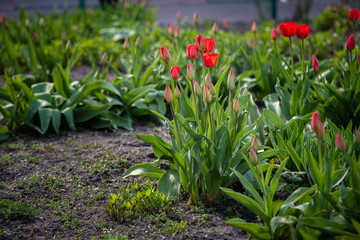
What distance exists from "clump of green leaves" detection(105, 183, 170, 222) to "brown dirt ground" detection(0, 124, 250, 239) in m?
0.04

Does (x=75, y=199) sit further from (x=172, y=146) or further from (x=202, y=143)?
(x=202, y=143)

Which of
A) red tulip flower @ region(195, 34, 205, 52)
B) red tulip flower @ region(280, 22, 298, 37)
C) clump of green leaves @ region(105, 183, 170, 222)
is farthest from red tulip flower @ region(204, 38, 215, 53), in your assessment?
clump of green leaves @ region(105, 183, 170, 222)

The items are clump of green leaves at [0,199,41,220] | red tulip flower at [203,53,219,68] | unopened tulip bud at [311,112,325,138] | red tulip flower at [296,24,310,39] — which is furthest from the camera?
red tulip flower at [296,24,310,39]

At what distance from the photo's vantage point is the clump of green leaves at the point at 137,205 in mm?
2418

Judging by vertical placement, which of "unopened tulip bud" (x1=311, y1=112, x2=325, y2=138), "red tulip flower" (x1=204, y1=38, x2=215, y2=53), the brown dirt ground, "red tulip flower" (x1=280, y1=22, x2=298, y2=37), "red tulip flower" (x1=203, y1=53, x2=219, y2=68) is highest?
"red tulip flower" (x1=280, y1=22, x2=298, y2=37)

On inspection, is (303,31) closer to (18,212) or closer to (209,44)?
(209,44)

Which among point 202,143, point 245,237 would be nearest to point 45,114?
point 202,143

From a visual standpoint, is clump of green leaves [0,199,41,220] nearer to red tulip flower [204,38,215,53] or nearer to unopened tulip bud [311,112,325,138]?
red tulip flower [204,38,215,53]

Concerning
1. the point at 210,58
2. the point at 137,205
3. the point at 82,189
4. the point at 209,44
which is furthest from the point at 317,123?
→ the point at 82,189

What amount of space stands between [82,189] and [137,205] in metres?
0.54

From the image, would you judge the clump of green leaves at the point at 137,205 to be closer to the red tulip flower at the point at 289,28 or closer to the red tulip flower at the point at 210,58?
the red tulip flower at the point at 210,58

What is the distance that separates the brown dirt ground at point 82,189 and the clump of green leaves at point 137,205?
41mm

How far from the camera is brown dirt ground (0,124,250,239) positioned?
234cm

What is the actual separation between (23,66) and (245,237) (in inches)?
161
